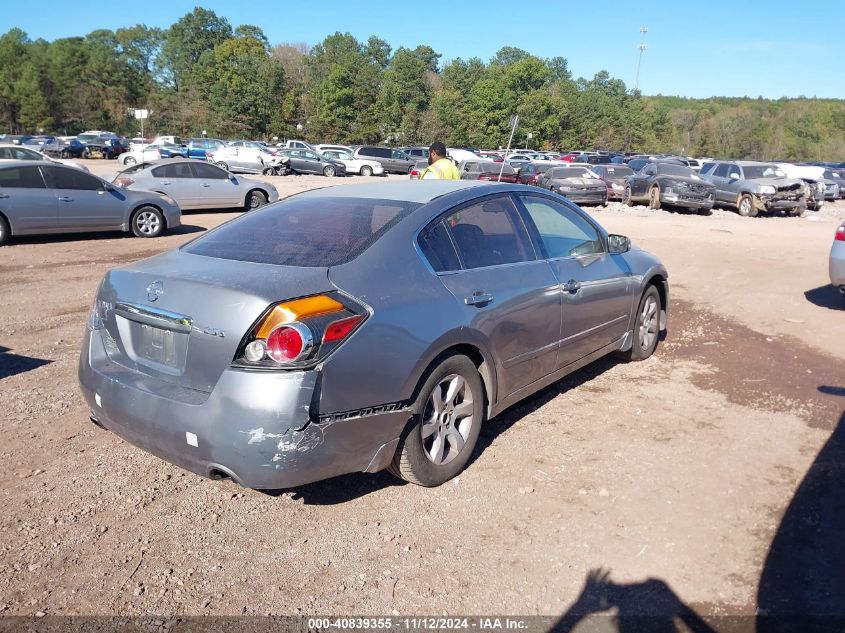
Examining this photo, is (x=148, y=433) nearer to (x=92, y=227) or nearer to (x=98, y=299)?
(x=98, y=299)

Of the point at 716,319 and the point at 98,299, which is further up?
the point at 98,299

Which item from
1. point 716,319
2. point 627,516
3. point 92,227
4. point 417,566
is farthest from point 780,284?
point 92,227

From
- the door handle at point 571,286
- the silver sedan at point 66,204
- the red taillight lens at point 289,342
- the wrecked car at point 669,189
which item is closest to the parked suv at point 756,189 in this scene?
the wrecked car at point 669,189

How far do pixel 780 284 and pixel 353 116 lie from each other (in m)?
75.0

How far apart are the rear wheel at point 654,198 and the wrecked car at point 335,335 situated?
20.4m

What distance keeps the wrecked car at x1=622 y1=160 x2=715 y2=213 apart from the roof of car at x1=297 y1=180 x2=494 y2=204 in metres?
20.0

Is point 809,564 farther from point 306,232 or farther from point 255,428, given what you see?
point 306,232

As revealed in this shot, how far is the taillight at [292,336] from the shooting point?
318 cm

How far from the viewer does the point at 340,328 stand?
3.30 metres

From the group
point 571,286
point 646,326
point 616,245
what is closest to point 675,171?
point 646,326

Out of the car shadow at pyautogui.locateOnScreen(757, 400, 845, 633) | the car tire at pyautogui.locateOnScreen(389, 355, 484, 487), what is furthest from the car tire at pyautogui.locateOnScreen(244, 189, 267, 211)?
the car shadow at pyautogui.locateOnScreen(757, 400, 845, 633)

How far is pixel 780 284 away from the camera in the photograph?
34.8ft

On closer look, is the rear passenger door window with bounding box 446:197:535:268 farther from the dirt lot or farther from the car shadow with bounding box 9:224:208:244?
the car shadow with bounding box 9:224:208:244

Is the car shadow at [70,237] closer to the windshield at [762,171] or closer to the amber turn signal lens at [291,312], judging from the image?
the amber turn signal lens at [291,312]
